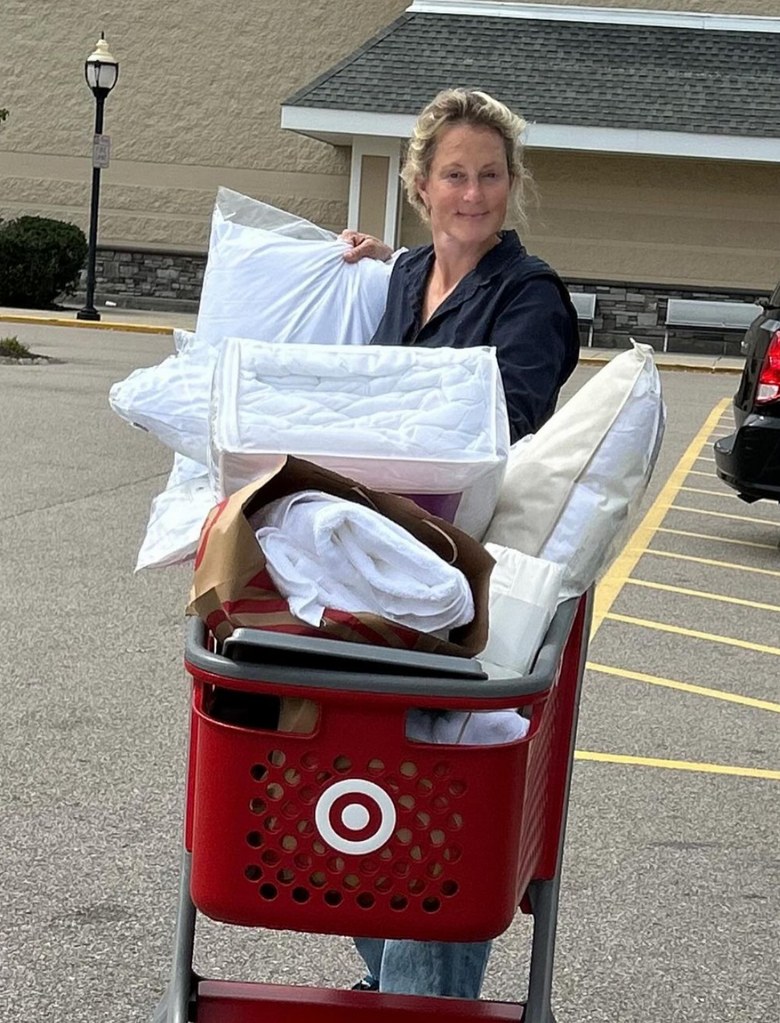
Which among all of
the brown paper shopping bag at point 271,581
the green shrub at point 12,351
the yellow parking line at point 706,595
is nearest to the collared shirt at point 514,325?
the brown paper shopping bag at point 271,581

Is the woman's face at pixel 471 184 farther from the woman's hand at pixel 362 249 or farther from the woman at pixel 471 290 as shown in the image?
the woman's hand at pixel 362 249

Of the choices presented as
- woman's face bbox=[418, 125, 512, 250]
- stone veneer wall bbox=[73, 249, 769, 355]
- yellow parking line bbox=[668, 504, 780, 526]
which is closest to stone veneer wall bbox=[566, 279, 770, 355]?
stone veneer wall bbox=[73, 249, 769, 355]

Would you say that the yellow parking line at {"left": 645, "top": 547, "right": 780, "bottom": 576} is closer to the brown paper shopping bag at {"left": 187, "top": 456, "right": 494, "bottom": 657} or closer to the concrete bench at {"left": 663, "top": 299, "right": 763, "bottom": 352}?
the brown paper shopping bag at {"left": 187, "top": 456, "right": 494, "bottom": 657}

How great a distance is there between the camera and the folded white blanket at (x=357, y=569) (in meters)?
2.14

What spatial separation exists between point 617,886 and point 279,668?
103 inches

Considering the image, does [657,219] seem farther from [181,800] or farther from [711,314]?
[181,800]

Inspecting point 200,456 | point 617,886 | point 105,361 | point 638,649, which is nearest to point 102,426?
point 105,361

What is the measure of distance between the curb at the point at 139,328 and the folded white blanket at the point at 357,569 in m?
23.1

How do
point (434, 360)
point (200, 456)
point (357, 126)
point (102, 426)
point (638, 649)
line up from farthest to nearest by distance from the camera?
point (357, 126)
point (102, 426)
point (638, 649)
point (200, 456)
point (434, 360)

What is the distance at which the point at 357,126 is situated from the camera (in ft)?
90.1

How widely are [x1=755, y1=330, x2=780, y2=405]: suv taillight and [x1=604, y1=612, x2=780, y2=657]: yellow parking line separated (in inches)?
87.6

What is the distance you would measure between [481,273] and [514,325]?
0.63 ft

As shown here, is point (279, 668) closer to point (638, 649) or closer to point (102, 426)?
point (638, 649)

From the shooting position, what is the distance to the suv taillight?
9.58 meters
